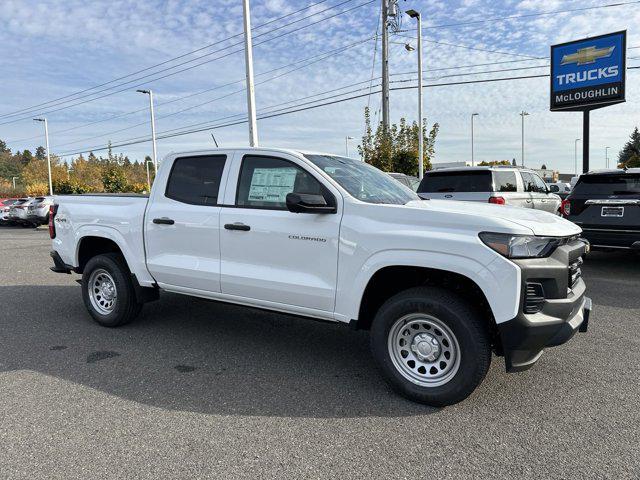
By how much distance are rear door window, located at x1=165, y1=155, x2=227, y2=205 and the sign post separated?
15.9 meters

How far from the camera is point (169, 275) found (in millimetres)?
4973

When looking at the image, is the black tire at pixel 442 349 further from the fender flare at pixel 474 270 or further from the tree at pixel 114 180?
the tree at pixel 114 180

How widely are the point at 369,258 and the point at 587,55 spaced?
18.4m

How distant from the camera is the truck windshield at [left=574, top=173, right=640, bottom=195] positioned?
7871 millimetres

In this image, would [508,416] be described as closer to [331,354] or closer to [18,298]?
[331,354]

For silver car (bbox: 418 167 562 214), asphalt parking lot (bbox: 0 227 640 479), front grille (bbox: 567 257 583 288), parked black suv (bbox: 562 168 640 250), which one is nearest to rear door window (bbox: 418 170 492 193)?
silver car (bbox: 418 167 562 214)

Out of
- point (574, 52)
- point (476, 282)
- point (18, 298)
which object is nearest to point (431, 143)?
point (574, 52)

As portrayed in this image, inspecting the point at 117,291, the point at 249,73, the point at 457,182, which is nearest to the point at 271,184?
the point at 117,291

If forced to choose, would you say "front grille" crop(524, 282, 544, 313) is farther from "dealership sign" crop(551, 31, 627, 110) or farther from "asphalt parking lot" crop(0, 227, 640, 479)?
"dealership sign" crop(551, 31, 627, 110)

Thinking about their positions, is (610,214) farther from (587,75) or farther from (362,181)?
(587,75)

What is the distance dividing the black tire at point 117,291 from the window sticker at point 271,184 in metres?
1.90

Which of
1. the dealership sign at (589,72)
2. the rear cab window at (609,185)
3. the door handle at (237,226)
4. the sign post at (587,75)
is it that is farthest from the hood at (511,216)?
the dealership sign at (589,72)

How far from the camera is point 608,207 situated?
8039mm

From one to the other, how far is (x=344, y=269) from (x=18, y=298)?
560cm
